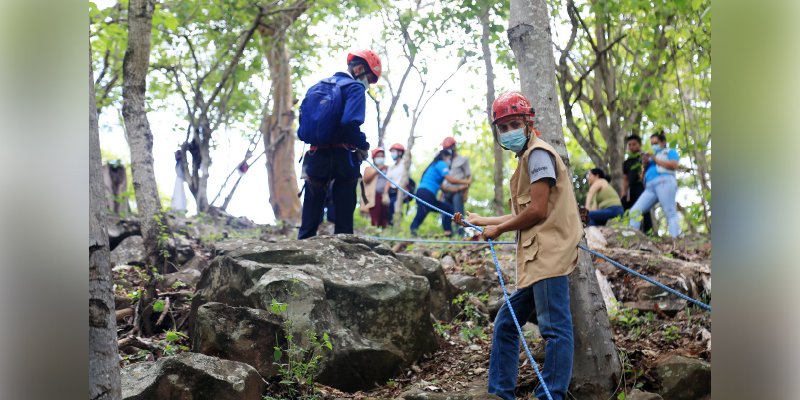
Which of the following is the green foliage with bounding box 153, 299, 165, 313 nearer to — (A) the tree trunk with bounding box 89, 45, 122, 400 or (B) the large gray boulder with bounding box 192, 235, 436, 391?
(B) the large gray boulder with bounding box 192, 235, 436, 391

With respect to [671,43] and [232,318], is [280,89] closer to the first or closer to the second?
[671,43]

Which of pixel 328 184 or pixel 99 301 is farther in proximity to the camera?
pixel 328 184

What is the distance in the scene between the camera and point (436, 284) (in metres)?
7.35

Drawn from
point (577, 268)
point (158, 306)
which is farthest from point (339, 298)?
point (577, 268)

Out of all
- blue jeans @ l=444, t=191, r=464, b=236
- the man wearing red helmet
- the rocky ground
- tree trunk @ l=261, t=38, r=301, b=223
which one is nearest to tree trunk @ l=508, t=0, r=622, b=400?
the rocky ground

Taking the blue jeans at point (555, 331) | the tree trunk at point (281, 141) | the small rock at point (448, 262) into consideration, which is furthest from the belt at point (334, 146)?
the tree trunk at point (281, 141)

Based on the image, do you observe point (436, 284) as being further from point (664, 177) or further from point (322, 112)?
point (664, 177)

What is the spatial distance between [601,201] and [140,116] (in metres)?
6.44

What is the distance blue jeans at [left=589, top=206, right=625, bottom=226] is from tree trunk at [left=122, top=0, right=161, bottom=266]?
595 cm
